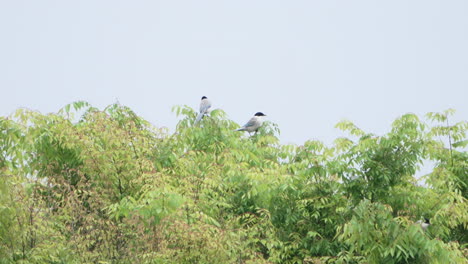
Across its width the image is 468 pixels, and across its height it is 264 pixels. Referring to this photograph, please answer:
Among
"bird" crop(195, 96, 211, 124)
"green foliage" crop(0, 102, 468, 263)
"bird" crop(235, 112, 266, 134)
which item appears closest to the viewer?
"green foliage" crop(0, 102, 468, 263)

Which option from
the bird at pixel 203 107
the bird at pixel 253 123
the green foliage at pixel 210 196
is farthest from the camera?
the bird at pixel 253 123

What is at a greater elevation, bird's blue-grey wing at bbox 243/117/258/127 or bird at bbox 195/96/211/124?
bird's blue-grey wing at bbox 243/117/258/127

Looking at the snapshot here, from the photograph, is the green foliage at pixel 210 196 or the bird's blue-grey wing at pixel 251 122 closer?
the green foliage at pixel 210 196

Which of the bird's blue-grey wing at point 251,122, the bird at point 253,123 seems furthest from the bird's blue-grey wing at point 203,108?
the bird's blue-grey wing at point 251,122

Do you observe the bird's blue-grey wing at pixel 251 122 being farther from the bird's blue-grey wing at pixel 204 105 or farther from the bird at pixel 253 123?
the bird's blue-grey wing at pixel 204 105

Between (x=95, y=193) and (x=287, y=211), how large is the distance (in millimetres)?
3755

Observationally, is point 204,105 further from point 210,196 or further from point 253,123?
point 210,196

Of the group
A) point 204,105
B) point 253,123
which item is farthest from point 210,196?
point 253,123

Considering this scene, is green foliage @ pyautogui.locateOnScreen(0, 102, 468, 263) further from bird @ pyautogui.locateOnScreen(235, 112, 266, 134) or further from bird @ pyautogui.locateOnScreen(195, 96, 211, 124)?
bird @ pyautogui.locateOnScreen(235, 112, 266, 134)

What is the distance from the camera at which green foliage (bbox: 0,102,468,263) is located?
1020cm

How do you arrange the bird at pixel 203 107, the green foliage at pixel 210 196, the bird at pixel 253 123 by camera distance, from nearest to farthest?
the green foliage at pixel 210 196 → the bird at pixel 203 107 → the bird at pixel 253 123

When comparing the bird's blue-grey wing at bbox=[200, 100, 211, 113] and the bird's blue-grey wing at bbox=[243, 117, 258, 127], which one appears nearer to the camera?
the bird's blue-grey wing at bbox=[200, 100, 211, 113]

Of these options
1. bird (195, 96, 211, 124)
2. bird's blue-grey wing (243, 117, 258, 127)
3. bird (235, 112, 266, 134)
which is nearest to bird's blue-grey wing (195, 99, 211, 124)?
bird (195, 96, 211, 124)

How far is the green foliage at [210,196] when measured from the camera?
10.2m
